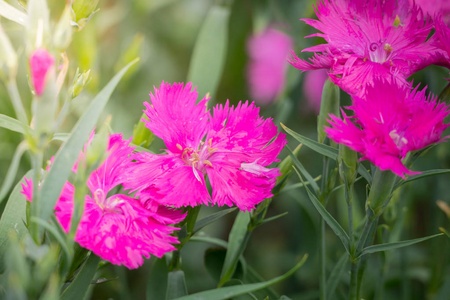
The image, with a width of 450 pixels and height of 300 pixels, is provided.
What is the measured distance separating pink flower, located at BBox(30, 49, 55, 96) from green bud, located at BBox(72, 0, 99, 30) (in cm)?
13

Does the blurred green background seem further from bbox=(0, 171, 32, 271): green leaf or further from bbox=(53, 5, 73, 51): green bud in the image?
bbox=(53, 5, 73, 51): green bud

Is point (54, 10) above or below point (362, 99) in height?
above

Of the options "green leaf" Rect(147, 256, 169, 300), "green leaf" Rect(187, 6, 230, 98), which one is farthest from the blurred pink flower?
"green leaf" Rect(147, 256, 169, 300)

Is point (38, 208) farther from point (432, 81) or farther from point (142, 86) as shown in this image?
point (142, 86)

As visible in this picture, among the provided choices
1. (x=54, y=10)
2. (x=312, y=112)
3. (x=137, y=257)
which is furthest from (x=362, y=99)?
(x=312, y=112)

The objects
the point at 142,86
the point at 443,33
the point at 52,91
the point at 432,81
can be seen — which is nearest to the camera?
the point at 52,91

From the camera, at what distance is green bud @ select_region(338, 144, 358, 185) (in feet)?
1.55

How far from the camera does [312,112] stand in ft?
4.04

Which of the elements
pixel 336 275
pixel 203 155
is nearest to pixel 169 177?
pixel 203 155

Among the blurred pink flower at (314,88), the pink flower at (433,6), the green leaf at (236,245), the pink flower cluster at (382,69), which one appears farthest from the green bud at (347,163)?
the blurred pink flower at (314,88)

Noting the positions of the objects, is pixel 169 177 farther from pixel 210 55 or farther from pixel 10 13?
pixel 210 55

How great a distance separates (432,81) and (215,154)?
490mm

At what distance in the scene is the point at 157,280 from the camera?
61 cm

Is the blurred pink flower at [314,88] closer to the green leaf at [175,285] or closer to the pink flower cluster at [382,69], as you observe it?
the pink flower cluster at [382,69]
